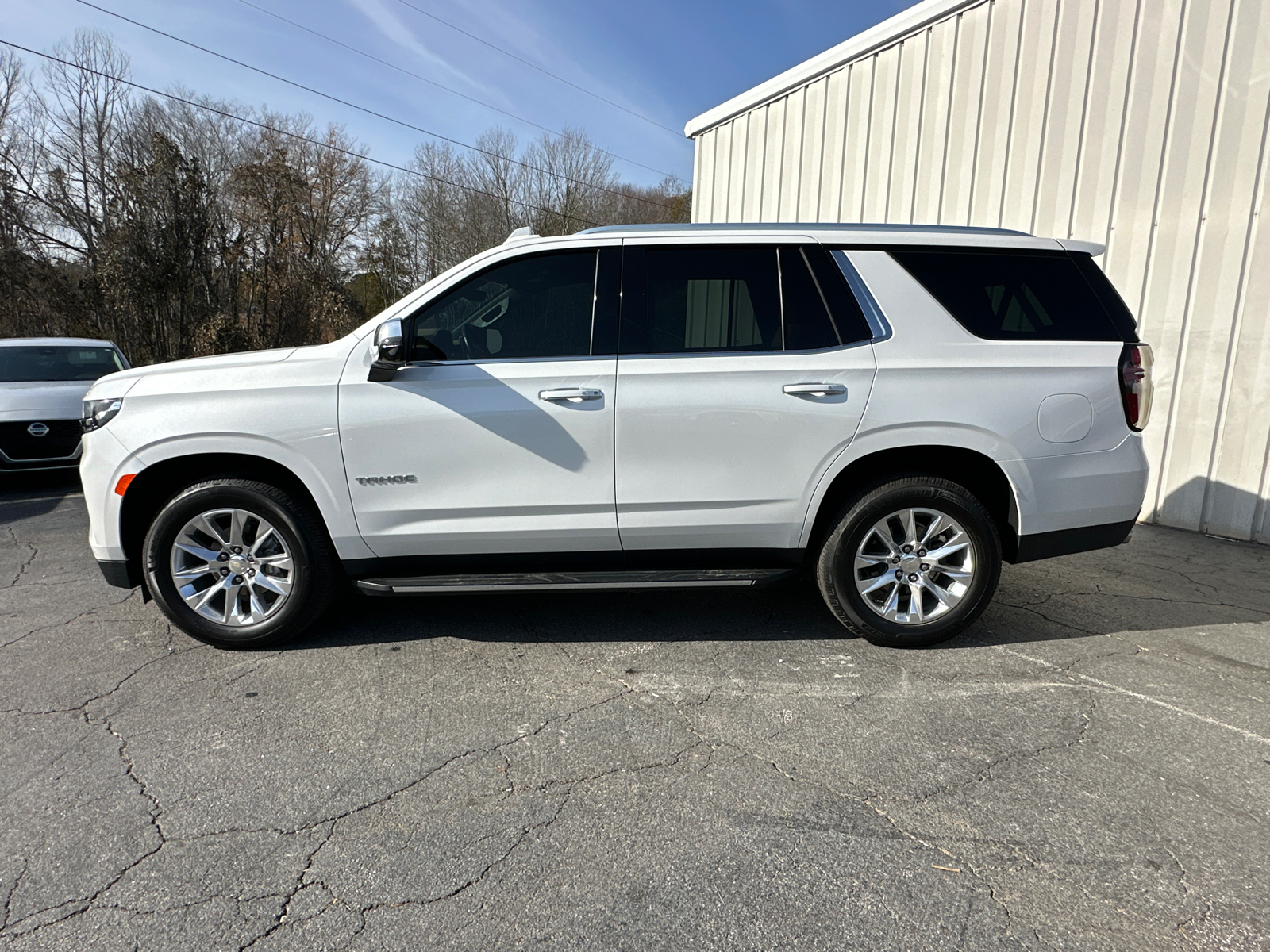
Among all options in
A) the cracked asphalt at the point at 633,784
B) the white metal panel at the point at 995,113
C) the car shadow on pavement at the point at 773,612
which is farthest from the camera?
the white metal panel at the point at 995,113

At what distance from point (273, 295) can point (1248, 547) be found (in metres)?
29.4

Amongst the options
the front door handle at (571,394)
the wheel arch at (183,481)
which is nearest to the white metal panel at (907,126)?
the front door handle at (571,394)

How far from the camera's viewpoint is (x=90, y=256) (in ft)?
69.8

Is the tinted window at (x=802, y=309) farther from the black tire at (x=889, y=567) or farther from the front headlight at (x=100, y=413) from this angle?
the front headlight at (x=100, y=413)

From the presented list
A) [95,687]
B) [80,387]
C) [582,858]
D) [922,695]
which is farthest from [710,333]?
[80,387]

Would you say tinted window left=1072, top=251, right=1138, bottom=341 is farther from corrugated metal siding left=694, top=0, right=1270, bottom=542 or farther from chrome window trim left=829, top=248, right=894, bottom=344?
corrugated metal siding left=694, top=0, right=1270, bottom=542

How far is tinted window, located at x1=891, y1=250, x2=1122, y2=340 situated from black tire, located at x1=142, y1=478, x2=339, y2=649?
3.15 m

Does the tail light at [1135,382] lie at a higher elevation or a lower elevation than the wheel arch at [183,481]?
higher

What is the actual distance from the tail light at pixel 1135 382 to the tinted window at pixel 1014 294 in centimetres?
11

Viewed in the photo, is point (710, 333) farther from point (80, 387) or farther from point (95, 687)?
point (80, 387)

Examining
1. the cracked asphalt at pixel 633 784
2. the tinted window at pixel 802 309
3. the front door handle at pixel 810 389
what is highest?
the tinted window at pixel 802 309

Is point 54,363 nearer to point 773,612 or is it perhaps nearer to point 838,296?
point 773,612

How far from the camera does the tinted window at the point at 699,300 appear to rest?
365 cm

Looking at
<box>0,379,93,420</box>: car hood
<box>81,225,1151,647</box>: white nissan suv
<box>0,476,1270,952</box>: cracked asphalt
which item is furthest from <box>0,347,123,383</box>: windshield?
<box>81,225,1151,647</box>: white nissan suv
